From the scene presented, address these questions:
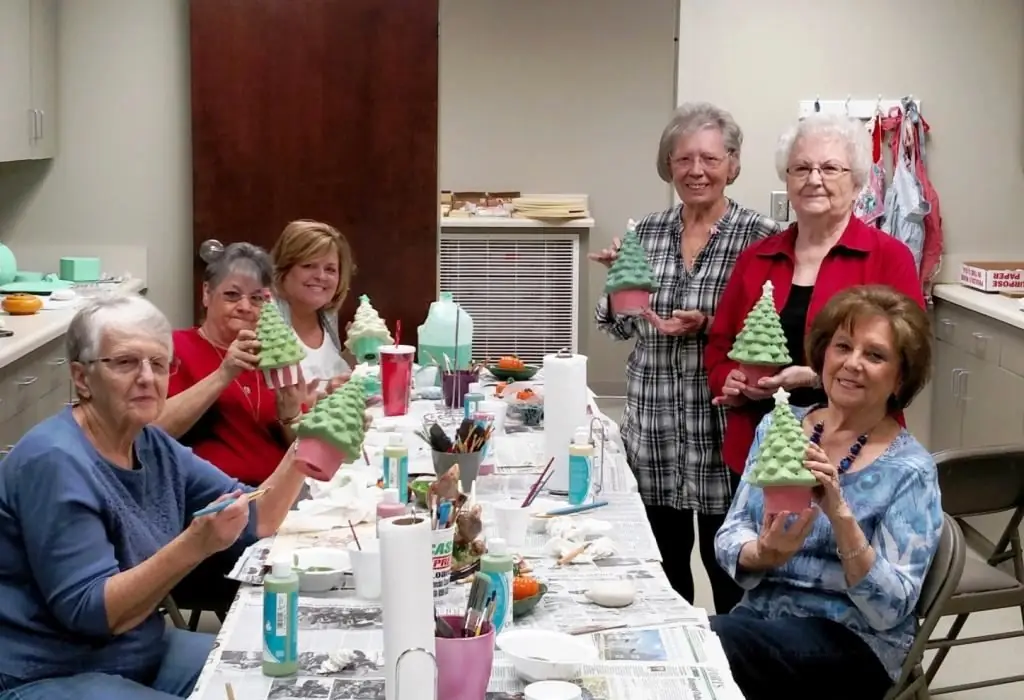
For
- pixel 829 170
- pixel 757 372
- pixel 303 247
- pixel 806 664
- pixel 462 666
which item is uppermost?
pixel 829 170

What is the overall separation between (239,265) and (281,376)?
0.41 m

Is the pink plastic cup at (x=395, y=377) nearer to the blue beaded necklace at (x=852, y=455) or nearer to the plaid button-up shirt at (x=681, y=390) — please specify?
A: the plaid button-up shirt at (x=681, y=390)

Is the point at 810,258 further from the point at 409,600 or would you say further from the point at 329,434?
the point at 409,600

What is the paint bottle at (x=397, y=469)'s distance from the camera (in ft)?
7.61

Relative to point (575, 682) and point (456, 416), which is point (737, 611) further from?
point (456, 416)

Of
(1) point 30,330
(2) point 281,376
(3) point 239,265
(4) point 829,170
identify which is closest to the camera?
(2) point 281,376

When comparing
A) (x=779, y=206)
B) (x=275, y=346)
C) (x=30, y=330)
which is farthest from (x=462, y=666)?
(x=779, y=206)

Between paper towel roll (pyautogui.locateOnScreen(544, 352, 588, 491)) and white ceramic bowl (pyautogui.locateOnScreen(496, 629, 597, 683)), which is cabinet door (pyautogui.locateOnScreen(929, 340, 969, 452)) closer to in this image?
paper towel roll (pyautogui.locateOnScreen(544, 352, 588, 491))

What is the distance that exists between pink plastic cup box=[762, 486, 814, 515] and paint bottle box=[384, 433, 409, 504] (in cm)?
76

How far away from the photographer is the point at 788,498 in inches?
74.2

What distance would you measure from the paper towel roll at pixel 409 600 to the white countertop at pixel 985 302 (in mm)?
3202

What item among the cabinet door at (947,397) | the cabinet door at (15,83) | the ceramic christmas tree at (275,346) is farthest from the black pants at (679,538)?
the cabinet door at (15,83)

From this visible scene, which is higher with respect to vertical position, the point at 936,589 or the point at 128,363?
the point at 128,363

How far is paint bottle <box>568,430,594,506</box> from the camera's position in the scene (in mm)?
2301
